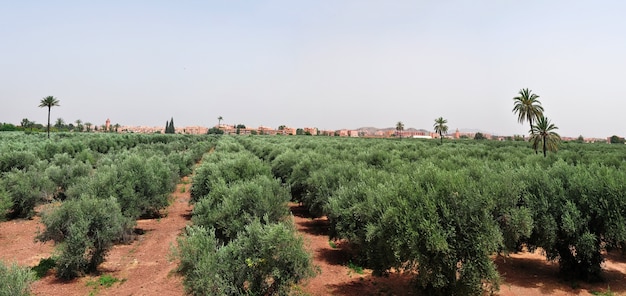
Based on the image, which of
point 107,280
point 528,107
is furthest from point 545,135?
point 107,280

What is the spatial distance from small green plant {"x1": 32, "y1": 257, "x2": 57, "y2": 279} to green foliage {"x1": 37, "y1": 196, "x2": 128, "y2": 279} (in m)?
0.69

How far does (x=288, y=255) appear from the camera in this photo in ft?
26.6

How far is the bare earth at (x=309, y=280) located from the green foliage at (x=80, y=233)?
475 mm

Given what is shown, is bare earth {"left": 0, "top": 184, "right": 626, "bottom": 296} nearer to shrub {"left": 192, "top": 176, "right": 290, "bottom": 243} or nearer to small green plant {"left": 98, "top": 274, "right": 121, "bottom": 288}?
small green plant {"left": 98, "top": 274, "right": 121, "bottom": 288}

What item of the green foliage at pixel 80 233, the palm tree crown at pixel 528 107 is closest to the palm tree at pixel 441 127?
the palm tree crown at pixel 528 107

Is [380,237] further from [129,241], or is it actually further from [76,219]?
[129,241]

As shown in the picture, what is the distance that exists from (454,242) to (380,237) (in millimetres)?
1925

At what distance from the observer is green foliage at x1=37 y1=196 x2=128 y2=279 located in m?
11.2

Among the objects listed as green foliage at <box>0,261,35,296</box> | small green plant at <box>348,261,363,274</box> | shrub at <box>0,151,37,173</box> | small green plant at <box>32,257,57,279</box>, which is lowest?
small green plant at <box>32,257,57,279</box>

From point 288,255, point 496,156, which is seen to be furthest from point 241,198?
point 496,156

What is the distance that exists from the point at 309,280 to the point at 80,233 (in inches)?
324

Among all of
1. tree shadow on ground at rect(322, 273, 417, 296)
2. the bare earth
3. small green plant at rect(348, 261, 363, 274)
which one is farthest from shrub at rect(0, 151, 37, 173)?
tree shadow on ground at rect(322, 273, 417, 296)

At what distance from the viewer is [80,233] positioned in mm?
11344

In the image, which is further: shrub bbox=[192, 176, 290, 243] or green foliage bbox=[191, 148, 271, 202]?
green foliage bbox=[191, 148, 271, 202]
